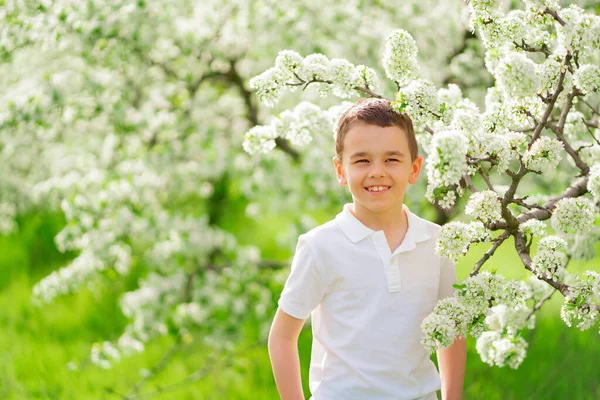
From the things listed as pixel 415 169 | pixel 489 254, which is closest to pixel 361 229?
pixel 415 169

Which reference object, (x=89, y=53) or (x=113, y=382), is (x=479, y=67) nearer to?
(x=89, y=53)

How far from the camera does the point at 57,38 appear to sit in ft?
13.8

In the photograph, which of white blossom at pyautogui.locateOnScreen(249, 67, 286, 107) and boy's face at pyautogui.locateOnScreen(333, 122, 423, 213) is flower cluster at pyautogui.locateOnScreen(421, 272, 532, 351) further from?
white blossom at pyautogui.locateOnScreen(249, 67, 286, 107)

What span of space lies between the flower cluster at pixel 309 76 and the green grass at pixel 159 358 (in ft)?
4.60

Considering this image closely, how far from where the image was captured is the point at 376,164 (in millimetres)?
2350

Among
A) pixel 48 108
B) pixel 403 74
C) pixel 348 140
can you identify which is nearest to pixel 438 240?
pixel 348 140

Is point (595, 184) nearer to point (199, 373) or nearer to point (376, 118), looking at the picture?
point (376, 118)

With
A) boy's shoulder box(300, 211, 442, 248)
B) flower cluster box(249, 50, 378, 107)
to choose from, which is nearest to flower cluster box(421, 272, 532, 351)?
boy's shoulder box(300, 211, 442, 248)

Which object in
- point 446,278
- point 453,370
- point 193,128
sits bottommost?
point 193,128

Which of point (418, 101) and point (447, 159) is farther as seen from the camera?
point (418, 101)

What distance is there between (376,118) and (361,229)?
0.37m

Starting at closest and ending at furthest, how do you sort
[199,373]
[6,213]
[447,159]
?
[447,159] < [199,373] < [6,213]

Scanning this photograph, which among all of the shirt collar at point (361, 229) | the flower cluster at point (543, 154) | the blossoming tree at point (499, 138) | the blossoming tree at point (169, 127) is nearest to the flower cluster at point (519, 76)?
the blossoming tree at point (499, 138)

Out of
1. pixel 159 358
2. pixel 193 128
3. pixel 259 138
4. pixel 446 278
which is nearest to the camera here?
pixel 446 278
